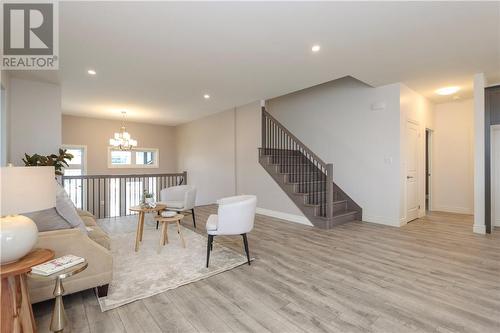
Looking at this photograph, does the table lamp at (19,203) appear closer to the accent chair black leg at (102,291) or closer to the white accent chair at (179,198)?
the accent chair black leg at (102,291)

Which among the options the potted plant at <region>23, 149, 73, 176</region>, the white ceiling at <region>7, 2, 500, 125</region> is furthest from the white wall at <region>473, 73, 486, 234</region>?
the potted plant at <region>23, 149, 73, 176</region>

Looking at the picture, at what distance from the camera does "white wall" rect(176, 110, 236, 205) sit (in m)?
7.13

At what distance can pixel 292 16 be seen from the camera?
2.58 m

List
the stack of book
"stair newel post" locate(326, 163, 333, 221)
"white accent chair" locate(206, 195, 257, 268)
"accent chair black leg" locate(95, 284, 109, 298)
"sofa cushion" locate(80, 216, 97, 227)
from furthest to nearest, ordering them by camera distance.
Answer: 1. "stair newel post" locate(326, 163, 333, 221)
2. "sofa cushion" locate(80, 216, 97, 227)
3. "white accent chair" locate(206, 195, 257, 268)
4. "accent chair black leg" locate(95, 284, 109, 298)
5. the stack of book

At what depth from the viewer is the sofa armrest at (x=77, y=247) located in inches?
80.0

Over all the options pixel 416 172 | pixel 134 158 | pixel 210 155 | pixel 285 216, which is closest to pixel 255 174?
pixel 285 216

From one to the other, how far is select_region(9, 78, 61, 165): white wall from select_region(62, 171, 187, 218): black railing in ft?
4.18

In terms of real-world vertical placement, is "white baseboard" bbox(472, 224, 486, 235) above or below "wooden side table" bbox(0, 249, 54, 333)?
below

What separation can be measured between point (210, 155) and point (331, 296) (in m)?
6.22

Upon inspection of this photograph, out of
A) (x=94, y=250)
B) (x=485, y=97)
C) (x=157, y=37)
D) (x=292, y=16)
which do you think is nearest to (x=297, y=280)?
(x=94, y=250)

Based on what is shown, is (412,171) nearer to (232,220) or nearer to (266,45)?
(266,45)

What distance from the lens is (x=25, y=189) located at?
4.84 ft

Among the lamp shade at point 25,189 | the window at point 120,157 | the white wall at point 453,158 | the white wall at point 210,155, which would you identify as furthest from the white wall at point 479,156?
the window at point 120,157

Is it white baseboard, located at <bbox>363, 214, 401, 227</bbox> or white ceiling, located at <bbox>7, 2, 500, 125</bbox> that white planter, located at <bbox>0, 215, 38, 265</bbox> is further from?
white baseboard, located at <bbox>363, 214, 401, 227</bbox>
